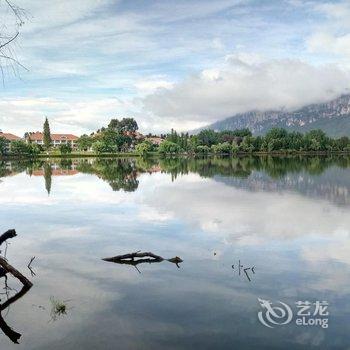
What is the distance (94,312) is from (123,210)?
2299cm

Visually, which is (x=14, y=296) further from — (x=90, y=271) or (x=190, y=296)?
(x=190, y=296)

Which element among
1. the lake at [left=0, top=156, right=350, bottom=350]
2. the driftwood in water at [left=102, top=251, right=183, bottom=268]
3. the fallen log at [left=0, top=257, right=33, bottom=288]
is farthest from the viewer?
the driftwood in water at [left=102, top=251, right=183, bottom=268]

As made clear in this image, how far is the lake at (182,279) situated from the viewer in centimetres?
1300
